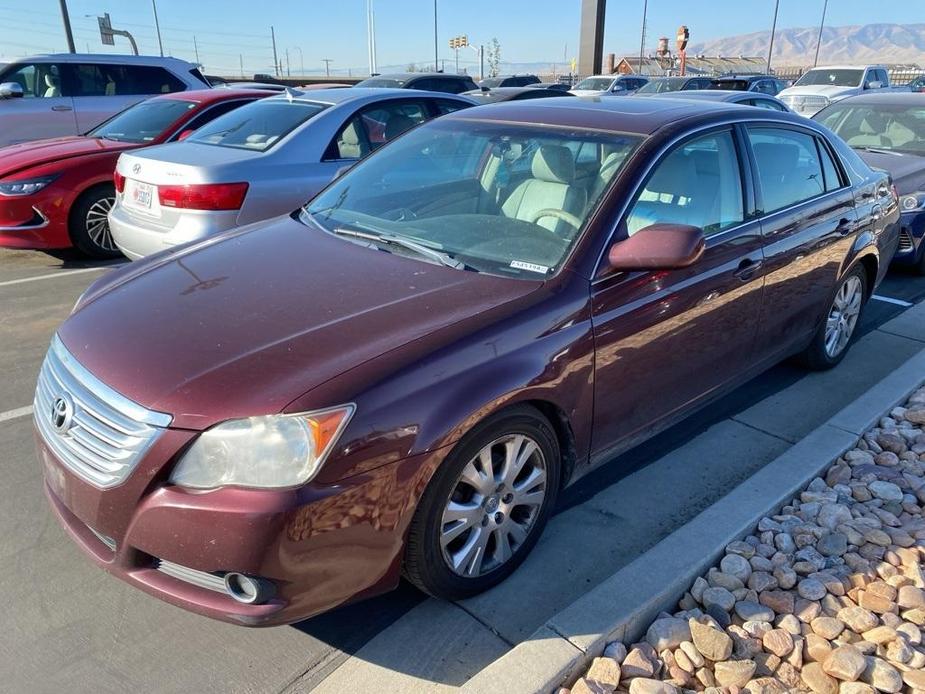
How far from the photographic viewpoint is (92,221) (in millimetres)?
6773

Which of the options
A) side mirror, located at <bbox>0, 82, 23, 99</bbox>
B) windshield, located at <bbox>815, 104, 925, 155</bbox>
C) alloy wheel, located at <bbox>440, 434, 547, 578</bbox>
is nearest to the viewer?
alloy wheel, located at <bbox>440, 434, 547, 578</bbox>

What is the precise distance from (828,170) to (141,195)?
4589 mm

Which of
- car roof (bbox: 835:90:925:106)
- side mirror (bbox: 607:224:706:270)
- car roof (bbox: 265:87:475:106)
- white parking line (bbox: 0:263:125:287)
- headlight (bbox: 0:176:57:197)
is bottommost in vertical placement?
white parking line (bbox: 0:263:125:287)

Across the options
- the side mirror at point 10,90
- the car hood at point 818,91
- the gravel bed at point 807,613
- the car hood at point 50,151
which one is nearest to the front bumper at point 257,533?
the gravel bed at point 807,613

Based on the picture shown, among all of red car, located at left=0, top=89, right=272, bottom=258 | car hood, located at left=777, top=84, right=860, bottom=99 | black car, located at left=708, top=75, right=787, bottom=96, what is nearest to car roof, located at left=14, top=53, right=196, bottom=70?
red car, located at left=0, top=89, right=272, bottom=258

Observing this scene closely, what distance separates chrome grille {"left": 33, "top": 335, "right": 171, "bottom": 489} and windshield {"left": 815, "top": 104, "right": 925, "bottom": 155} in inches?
305

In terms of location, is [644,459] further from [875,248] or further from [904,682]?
[875,248]

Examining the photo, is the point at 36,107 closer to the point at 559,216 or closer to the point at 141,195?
the point at 141,195

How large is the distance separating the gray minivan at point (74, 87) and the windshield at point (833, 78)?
17.7 metres

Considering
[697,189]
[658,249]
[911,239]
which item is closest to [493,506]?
[658,249]

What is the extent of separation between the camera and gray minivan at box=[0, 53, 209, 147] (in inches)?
373

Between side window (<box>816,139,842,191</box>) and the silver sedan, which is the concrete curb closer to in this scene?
side window (<box>816,139,842,191</box>)

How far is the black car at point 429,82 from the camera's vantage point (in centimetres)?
1214

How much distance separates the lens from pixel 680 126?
329cm
